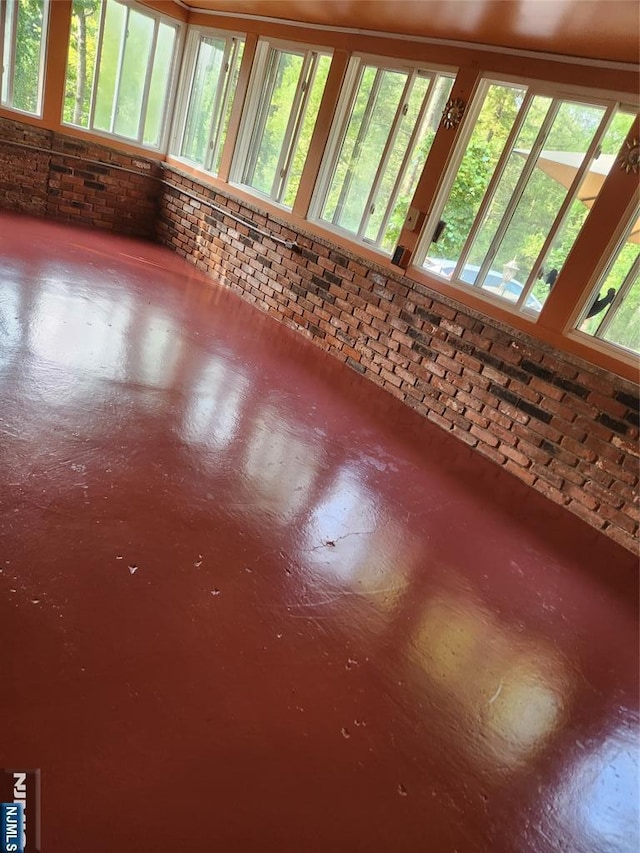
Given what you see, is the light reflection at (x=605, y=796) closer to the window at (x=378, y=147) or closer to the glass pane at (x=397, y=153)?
the window at (x=378, y=147)

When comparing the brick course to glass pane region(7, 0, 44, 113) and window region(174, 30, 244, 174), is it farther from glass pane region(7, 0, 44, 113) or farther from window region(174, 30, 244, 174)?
window region(174, 30, 244, 174)

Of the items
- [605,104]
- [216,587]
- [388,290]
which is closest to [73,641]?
[216,587]

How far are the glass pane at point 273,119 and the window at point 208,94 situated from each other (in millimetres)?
497

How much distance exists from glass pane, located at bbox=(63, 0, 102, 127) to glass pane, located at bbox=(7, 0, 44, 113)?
1.00ft

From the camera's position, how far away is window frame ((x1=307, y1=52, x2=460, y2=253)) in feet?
13.8

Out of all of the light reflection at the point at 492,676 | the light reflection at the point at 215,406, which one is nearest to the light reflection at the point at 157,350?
the light reflection at the point at 215,406

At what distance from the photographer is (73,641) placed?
5.68ft

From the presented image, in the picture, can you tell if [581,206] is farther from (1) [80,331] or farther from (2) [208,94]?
(2) [208,94]

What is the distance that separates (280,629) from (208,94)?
6.32 meters

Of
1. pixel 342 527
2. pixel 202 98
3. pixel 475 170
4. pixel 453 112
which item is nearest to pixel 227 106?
pixel 202 98

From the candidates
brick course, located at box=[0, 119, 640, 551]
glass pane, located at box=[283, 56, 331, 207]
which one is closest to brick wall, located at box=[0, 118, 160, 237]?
brick course, located at box=[0, 119, 640, 551]

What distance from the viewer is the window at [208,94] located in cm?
575

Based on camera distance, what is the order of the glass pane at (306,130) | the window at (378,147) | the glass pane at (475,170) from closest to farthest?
the glass pane at (475,170), the window at (378,147), the glass pane at (306,130)

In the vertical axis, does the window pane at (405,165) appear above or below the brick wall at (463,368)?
above
